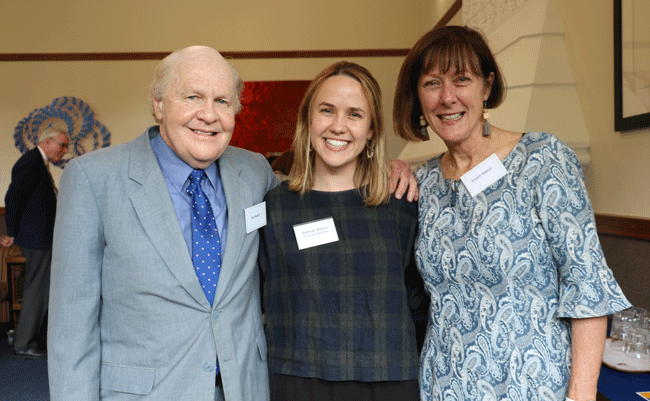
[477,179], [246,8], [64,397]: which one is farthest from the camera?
[246,8]

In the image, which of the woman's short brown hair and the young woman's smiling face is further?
the young woman's smiling face

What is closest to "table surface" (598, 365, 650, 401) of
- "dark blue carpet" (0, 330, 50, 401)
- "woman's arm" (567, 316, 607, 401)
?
"woman's arm" (567, 316, 607, 401)

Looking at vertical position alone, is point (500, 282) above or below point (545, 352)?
above

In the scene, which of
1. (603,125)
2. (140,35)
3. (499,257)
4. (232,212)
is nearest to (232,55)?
(140,35)

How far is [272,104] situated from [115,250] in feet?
16.8

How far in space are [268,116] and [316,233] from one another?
196 inches

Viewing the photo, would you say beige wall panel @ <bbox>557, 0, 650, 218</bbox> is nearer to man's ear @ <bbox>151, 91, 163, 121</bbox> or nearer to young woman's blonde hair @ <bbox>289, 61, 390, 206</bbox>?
young woman's blonde hair @ <bbox>289, 61, 390, 206</bbox>

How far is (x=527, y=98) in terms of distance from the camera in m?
2.70

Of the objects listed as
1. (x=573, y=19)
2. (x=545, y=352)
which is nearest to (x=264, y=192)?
(x=545, y=352)

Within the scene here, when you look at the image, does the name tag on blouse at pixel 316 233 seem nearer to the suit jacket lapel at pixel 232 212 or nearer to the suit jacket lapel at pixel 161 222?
the suit jacket lapel at pixel 232 212

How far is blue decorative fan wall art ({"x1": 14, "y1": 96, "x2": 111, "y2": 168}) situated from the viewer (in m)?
6.07

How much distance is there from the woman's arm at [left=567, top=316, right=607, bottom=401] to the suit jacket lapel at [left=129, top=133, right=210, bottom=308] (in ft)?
3.50

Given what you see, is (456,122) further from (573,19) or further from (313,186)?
(573,19)

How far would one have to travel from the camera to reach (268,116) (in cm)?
632
